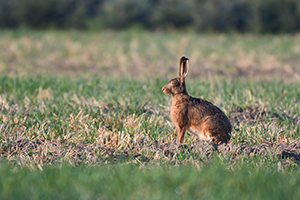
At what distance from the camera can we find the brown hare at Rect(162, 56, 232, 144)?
374 centimetres

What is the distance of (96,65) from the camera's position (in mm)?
14109

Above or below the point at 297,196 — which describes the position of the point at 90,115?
below

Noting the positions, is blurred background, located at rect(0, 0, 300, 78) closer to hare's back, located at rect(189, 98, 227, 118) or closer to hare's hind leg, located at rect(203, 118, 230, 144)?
hare's back, located at rect(189, 98, 227, 118)

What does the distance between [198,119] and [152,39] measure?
626 inches

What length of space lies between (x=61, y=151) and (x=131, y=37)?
16.9 metres

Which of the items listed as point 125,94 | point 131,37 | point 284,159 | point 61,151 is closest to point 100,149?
point 61,151

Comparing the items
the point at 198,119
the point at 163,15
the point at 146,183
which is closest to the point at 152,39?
the point at 163,15

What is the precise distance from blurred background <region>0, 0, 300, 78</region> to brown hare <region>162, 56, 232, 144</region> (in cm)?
642

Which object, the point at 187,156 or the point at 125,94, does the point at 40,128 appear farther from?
the point at 125,94

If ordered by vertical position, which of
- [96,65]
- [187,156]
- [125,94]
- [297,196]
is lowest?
[96,65]

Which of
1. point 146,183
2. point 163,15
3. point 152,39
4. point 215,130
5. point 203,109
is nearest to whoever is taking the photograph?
point 146,183

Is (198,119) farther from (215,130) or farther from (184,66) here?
(184,66)

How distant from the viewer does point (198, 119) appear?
3.81 m

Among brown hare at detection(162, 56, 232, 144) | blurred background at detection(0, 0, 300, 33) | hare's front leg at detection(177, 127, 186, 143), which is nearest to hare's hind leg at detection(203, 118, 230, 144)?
brown hare at detection(162, 56, 232, 144)
